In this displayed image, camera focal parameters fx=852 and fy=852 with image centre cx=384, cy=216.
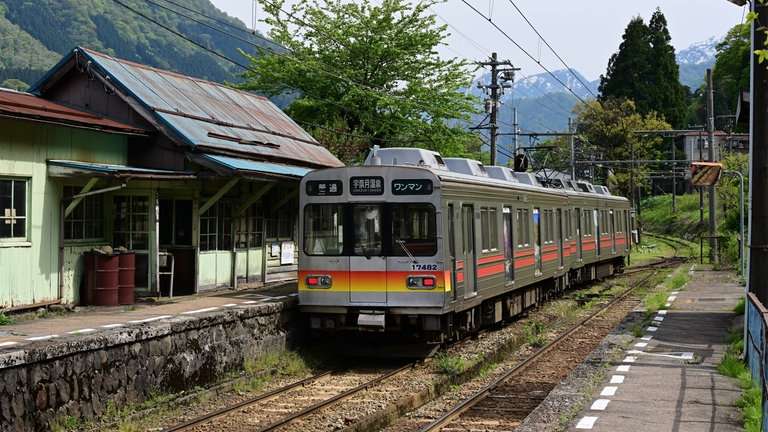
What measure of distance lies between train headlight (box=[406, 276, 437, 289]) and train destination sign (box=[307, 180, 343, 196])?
1672mm

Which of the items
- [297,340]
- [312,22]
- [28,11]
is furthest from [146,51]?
[297,340]

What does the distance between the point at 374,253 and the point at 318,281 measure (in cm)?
94

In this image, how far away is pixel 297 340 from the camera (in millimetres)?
13133

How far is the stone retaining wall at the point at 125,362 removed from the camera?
7840 millimetres

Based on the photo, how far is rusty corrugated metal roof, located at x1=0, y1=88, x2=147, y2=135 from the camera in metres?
11.5

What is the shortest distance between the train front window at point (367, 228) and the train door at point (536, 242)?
643 centimetres

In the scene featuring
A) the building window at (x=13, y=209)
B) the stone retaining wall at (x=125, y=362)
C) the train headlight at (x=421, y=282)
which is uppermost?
the building window at (x=13, y=209)

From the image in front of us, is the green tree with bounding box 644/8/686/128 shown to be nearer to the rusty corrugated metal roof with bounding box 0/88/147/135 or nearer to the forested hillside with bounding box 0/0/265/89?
the rusty corrugated metal roof with bounding box 0/88/147/135

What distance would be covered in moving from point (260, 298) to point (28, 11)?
166 metres

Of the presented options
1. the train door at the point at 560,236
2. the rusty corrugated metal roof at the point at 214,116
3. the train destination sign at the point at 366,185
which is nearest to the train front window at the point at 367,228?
the train destination sign at the point at 366,185

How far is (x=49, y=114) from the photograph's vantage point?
1222 cm

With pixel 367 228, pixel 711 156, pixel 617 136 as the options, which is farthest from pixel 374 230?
pixel 617 136

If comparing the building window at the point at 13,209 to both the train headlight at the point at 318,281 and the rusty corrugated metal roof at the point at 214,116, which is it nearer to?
the rusty corrugated metal roof at the point at 214,116

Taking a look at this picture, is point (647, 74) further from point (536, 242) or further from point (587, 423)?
point (587, 423)
